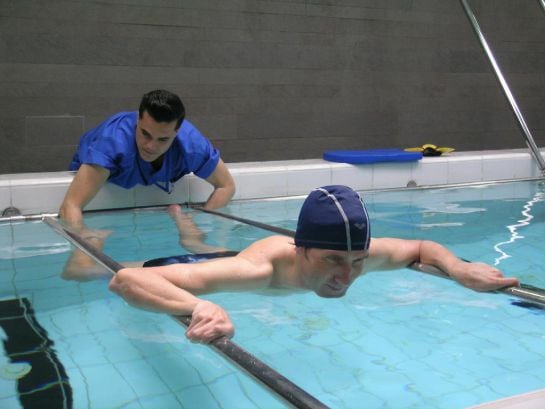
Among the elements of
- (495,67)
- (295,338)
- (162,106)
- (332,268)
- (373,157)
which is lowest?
(295,338)

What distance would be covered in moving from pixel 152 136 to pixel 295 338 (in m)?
1.69

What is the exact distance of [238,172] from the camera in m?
5.36

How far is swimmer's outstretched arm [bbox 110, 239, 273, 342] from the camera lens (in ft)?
6.31

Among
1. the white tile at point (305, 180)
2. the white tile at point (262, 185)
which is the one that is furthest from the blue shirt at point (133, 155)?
the white tile at point (305, 180)

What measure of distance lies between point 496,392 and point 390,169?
360cm

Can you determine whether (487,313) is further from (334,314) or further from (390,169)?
(390,169)

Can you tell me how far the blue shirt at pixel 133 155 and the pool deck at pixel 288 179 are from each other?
0.21m

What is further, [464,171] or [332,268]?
[464,171]

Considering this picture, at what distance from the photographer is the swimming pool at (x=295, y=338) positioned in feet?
8.10

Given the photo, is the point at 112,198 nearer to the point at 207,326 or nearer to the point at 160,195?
the point at 160,195

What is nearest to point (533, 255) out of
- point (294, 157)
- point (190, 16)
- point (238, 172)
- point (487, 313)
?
point (487, 313)

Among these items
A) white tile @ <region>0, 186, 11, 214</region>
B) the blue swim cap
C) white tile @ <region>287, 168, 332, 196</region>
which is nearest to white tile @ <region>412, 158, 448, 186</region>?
white tile @ <region>287, 168, 332, 196</region>

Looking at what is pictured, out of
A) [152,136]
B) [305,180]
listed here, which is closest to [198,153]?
[152,136]

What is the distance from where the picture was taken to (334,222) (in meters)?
2.16
